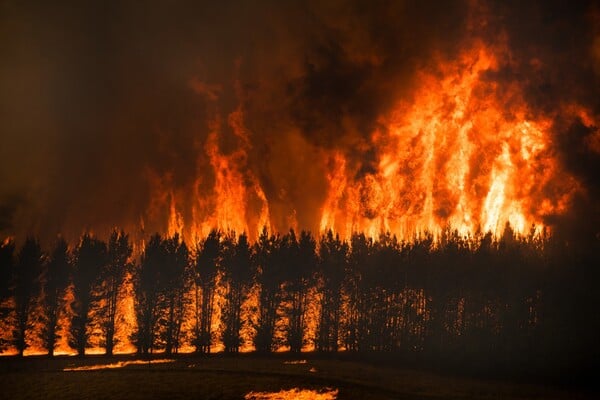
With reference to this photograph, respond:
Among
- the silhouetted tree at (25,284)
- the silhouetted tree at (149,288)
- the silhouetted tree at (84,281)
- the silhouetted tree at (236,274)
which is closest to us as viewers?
the silhouetted tree at (84,281)

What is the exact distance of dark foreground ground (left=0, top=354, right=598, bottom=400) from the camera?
61.4m

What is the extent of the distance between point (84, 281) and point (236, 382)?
41484 millimetres

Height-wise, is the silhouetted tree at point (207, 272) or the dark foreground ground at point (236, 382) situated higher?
the silhouetted tree at point (207, 272)

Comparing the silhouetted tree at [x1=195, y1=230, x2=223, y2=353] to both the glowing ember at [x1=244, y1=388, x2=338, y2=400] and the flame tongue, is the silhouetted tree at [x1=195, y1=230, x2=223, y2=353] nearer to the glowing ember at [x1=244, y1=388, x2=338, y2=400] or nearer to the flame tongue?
the glowing ember at [x1=244, y1=388, x2=338, y2=400]

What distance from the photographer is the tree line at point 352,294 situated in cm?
9075

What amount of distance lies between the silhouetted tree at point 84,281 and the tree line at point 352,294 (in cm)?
19

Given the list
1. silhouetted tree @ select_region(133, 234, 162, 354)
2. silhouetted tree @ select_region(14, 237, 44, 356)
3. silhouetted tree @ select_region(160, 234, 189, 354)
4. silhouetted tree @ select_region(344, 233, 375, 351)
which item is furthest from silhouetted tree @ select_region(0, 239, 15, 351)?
silhouetted tree @ select_region(344, 233, 375, 351)

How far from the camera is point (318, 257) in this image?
105250 millimetres

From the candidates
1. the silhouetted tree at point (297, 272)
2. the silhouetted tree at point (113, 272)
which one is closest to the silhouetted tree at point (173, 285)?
the silhouetted tree at point (113, 272)

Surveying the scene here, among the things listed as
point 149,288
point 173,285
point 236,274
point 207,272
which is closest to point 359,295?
point 236,274

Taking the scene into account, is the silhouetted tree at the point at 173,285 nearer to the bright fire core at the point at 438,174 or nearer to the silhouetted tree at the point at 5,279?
the silhouetted tree at the point at 5,279

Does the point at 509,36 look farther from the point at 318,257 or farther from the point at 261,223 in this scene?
the point at 318,257

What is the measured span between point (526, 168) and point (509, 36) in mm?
42626

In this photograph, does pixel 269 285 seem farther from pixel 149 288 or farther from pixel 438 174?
pixel 438 174
